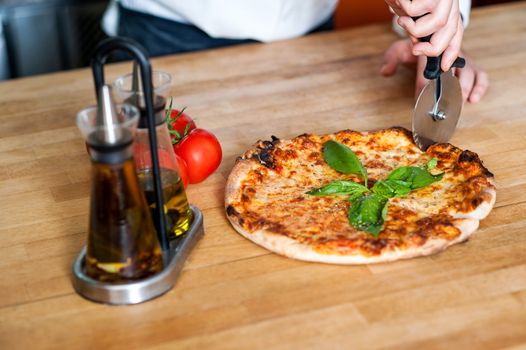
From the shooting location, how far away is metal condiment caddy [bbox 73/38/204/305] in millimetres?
997

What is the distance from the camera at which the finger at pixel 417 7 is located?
4.57 ft

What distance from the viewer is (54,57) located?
9.44 ft

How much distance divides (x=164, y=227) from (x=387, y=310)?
1.13ft

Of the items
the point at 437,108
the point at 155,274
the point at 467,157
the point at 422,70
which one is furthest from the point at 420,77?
the point at 155,274

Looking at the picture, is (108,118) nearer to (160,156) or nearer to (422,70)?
(160,156)

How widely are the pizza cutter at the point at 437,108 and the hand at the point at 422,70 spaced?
225 mm

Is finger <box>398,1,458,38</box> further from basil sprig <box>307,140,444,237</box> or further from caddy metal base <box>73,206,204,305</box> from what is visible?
caddy metal base <box>73,206,204,305</box>

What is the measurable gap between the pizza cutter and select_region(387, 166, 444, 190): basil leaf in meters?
0.16

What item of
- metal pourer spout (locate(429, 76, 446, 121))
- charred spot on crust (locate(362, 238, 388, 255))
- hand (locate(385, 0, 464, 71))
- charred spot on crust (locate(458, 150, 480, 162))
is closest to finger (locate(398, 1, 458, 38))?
hand (locate(385, 0, 464, 71))

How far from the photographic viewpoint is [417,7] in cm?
139

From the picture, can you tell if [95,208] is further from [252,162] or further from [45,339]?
[252,162]

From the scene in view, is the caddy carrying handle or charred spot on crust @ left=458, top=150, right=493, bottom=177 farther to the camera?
charred spot on crust @ left=458, top=150, right=493, bottom=177

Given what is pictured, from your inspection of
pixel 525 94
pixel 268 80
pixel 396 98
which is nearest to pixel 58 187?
pixel 268 80

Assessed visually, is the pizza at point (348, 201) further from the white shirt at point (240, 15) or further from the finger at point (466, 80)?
the white shirt at point (240, 15)
